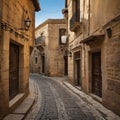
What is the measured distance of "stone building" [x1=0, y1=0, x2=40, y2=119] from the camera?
640 cm

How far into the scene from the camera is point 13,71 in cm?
880

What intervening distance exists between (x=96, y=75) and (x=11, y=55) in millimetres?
4150

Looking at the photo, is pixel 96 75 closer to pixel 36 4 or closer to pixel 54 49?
pixel 36 4

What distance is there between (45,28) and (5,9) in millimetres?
20973

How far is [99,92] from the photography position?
10.1 m

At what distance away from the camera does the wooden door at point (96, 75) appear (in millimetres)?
10172

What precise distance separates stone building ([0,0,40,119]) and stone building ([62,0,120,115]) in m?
2.82

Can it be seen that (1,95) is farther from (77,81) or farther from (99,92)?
(77,81)

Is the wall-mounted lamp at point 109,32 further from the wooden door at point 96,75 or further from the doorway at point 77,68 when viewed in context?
the doorway at point 77,68

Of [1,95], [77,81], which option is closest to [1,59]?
[1,95]

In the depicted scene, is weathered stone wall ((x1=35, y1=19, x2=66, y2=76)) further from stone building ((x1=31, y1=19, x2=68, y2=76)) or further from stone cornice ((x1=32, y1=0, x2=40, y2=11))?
stone cornice ((x1=32, y1=0, x2=40, y2=11))

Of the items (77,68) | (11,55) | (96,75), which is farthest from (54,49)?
(11,55)

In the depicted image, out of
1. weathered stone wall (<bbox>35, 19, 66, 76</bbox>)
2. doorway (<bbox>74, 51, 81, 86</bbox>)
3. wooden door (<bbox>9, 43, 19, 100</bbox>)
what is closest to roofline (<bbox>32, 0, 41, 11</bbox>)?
wooden door (<bbox>9, 43, 19, 100</bbox>)

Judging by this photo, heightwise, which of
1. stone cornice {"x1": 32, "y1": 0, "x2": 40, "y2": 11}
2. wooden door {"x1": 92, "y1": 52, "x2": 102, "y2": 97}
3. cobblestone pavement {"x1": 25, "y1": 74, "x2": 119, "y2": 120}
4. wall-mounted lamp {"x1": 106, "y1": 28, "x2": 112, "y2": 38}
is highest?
stone cornice {"x1": 32, "y1": 0, "x2": 40, "y2": 11}
